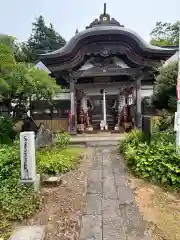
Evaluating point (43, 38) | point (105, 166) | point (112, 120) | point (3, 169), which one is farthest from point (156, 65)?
point (43, 38)

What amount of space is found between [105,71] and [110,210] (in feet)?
32.0

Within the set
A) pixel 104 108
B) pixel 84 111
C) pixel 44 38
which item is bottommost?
pixel 84 111

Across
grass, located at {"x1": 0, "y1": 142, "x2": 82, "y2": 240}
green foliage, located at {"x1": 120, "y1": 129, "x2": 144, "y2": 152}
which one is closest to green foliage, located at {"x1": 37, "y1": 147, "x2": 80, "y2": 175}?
grass, located at {"x1": 0, "y1": 142, "x2": 82, "y2": 240}

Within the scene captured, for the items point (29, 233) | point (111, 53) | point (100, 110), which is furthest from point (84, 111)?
point (29, 233)

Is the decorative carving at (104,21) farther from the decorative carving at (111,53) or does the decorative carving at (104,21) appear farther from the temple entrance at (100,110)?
the temple entrance at (100,110)

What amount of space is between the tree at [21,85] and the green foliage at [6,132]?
81cm

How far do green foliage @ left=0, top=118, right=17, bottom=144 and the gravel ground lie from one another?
455 cm

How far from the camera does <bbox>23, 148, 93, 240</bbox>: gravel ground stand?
3.56 m

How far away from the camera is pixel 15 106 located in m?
11.5

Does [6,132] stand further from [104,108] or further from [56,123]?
Result: [104,108]

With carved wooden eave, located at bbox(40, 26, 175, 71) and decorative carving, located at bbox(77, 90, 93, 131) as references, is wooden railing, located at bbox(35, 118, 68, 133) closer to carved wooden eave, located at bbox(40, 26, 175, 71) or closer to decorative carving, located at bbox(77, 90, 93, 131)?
decorative carving, located at bbox(77, 90, 93, 131)

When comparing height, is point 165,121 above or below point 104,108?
below

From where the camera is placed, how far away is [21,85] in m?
9.70

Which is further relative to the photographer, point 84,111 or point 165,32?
point 165,32
